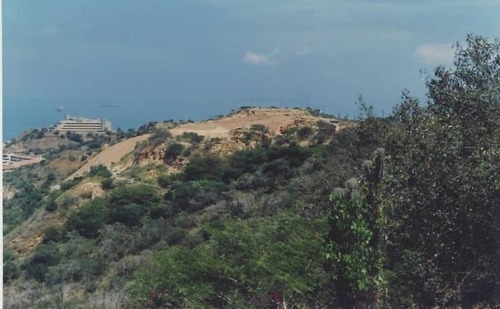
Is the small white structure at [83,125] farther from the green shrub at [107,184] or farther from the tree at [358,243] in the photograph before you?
the tree at [358,243]

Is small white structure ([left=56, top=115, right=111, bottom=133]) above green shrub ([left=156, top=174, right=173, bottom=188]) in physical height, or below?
above

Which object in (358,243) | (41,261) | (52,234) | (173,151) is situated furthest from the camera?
(173,151)

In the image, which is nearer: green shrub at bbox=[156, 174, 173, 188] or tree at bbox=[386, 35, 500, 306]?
tree at bbox=[386, 35, 500, 306]

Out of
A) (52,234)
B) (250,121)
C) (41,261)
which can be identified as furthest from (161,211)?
(250,121)

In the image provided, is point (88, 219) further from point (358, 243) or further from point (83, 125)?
point (83, 125)

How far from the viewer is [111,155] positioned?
26766 millimetres

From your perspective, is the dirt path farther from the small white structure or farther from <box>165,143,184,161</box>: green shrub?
the small white structure

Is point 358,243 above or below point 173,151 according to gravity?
below

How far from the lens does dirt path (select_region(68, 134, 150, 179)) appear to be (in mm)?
25688

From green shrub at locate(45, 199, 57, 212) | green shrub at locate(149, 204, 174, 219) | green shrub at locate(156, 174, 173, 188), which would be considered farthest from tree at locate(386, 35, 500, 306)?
green shrub at locate(156, 174, 173, 188)

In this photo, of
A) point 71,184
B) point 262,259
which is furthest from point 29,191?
point 262,259

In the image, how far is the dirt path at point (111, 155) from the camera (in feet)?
84.3

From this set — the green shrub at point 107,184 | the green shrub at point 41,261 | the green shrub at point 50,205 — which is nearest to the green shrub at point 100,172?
the green shrub at point 107,184

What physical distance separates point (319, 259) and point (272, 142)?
17.4 meters
